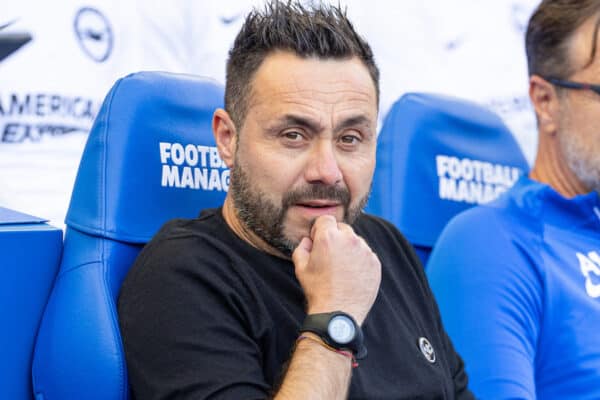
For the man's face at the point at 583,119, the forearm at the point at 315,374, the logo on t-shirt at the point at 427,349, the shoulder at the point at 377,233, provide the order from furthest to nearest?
the man's face at the point at 583,119 → the shoulder at the point at 377,233 → the logo on t-shirt at the point at 427,349 → the forearm at the point at 315,374

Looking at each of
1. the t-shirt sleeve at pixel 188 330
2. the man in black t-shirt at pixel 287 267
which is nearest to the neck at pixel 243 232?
the man in black t-shirt at pixel 287 267

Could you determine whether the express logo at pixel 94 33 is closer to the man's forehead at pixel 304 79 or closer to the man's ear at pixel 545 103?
the man's forehead at pixel 304 79

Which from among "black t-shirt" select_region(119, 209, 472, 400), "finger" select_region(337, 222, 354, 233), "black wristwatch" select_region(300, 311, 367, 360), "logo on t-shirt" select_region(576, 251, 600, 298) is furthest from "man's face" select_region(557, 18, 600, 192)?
"black wristwatch" select_region(300, 311, 367, 360)

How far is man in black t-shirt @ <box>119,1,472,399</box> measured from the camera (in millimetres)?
1328

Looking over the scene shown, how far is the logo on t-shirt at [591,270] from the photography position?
1.86 m

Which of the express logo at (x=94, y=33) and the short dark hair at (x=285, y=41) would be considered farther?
the express logo at (x=94, y=33)

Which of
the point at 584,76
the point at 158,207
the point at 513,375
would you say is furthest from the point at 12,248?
the point at 584,76

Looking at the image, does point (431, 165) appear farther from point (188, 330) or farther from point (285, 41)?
point (188, 330)

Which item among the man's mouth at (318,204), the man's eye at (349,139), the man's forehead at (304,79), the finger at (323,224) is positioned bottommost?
the finger at (323,224)

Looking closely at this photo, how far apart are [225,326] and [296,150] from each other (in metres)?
0.30

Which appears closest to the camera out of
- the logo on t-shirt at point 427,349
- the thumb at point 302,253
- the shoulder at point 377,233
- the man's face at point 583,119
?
the thumb at point 302,253

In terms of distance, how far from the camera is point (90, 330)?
139 cm

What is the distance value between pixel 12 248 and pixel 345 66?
576 mm

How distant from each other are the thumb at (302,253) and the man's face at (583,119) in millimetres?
789
